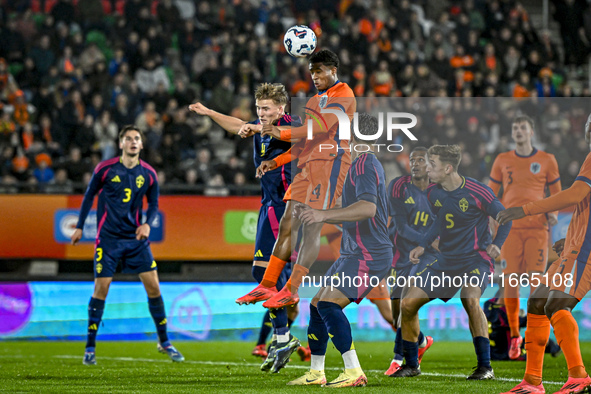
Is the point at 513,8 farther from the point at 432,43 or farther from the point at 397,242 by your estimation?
the point at 397,242

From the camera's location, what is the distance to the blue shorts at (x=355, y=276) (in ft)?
19.3

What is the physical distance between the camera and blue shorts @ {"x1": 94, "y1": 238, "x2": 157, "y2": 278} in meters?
8.76

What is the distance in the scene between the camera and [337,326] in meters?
5.81

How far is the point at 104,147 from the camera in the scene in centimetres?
1441

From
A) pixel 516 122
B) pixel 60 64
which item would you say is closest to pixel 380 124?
pixel 516 122

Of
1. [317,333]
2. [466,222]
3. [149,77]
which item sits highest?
[149,77]

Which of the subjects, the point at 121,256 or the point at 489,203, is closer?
the point at 489,203

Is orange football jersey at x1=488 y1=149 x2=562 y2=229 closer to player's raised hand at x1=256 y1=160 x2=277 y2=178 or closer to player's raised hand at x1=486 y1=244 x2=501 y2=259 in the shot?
player's raised hand at x1=486 y1=244 x2=501 y2=259

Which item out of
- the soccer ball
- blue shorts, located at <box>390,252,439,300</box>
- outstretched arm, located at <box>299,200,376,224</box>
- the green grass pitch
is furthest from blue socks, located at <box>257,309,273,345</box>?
outstretched arm, located at <box>299,200,376,224</box>

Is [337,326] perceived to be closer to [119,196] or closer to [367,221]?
[367,221]

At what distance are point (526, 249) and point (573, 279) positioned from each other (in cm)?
361

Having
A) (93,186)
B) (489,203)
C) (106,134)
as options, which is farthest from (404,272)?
(106,134)

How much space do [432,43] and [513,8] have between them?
8.85 feet

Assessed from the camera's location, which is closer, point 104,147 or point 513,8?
point 104,147
